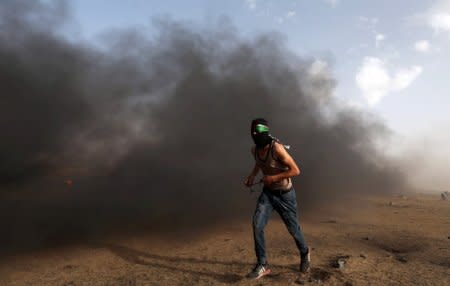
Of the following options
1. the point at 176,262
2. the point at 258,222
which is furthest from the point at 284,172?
the point at 176,262

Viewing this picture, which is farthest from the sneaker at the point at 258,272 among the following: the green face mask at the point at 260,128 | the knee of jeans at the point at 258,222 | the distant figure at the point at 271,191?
the green face mask at the point at 260,128

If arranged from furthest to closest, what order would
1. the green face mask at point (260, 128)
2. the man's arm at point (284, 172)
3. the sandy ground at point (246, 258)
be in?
the sandy ground at point (246, 258), the green face mask at point (260, 128), the man's arm at point (284, 172)

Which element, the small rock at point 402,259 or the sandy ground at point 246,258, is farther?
the small rock at point 402,259

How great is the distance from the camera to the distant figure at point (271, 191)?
4.27m

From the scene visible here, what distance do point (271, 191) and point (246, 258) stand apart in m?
1.44

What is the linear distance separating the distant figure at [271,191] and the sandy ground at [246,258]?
28cm

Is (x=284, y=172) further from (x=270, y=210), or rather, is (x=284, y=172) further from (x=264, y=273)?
(x=264, y=273)

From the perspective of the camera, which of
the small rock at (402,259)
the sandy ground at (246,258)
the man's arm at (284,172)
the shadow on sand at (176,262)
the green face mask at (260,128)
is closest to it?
the man's arm at (284,172)

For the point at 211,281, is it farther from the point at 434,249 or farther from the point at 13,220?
the point at 13,220

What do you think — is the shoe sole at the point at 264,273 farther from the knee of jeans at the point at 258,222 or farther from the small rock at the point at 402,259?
the small rock at the point at 402,259

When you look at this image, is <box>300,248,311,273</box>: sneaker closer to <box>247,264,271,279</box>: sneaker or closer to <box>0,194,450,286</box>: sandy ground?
<box>0,194,450,286</box>: sandy ground

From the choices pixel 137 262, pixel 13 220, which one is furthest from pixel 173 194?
pixel 137 262

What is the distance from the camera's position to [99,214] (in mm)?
9117

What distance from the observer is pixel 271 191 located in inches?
175
